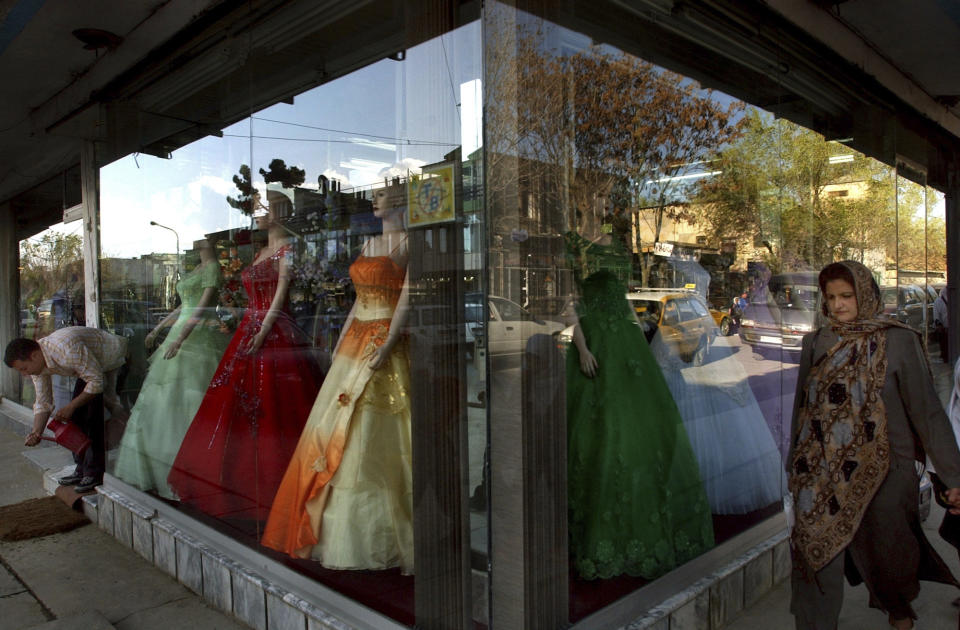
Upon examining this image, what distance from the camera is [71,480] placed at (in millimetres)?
4555

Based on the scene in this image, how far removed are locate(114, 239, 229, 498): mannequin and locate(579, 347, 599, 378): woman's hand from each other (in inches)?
81.9

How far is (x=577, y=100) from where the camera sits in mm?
2404

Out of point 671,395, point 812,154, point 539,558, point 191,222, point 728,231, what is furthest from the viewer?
point 812,154

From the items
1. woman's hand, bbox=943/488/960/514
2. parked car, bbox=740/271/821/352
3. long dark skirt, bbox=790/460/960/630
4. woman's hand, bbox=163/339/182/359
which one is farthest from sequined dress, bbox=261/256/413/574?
parked car, bbox=740/271/821/352

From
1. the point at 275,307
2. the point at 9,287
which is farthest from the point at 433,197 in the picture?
the point at 9,287

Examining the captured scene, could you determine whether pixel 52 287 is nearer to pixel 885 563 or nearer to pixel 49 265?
pixel 49 265

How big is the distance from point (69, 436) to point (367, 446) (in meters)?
2.45

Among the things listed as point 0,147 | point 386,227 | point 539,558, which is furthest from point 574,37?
point 0,147

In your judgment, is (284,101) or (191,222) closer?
(284,101)

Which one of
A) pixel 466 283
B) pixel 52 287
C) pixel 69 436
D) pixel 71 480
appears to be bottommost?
pixel 71 480

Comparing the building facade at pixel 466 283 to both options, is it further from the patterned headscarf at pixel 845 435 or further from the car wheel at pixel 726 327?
the patterned headscarf at pixel 845 435

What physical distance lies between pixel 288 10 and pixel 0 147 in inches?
169

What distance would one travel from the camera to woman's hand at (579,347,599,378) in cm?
247

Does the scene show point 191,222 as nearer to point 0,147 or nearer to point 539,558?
point 539,558
